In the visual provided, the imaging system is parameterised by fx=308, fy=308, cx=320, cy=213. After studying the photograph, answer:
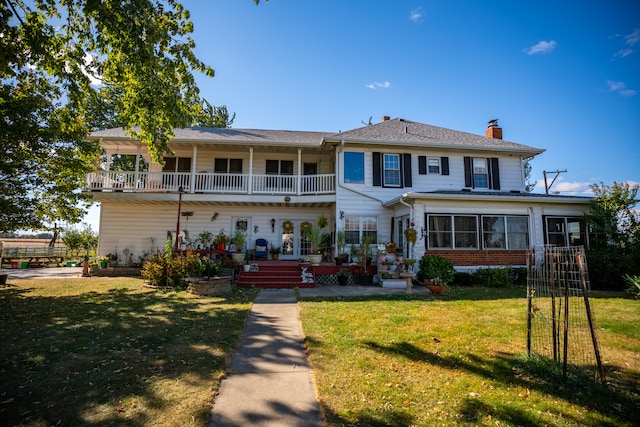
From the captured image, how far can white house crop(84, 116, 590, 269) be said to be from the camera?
1346cm

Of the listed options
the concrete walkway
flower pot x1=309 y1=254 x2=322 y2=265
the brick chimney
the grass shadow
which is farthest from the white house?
the concrete walkway

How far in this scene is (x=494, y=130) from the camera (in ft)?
60.0

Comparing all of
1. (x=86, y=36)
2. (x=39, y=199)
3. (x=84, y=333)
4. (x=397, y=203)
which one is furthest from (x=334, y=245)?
(x=39, y=199)

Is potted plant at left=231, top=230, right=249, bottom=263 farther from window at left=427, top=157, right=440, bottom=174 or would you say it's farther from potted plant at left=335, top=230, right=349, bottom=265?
window at left=427, top=157, right=440, bottom=174

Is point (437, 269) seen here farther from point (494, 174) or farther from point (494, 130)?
point (494, 130)

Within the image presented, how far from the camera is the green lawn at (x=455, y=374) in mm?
3139

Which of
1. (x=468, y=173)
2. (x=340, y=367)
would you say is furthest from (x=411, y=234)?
(x=340, y=367)

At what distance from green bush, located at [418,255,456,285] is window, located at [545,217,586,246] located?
566 cm

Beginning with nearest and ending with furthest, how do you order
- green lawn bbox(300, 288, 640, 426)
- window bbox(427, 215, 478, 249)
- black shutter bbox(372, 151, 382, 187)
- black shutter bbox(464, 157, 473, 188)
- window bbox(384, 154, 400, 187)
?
green lawn bbox(300, 288, 640, 426) < window bbox(427, 215, 478, 249) < black shutter bbox(372, 151, 382, 187) < window bbox(384, 154, 400, 187) < black shutter bbox(464, 157, 473, 188)

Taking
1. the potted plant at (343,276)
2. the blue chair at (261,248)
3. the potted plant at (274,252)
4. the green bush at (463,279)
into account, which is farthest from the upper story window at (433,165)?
the blue chair at (261,248)

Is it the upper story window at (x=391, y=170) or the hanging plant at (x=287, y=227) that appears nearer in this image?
the upper story window at (x=391, y=170)

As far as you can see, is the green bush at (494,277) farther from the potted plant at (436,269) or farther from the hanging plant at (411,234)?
the hanging plant at (411,234)

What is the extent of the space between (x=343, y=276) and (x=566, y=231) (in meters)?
10.6

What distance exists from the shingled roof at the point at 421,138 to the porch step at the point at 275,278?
20.8ft
